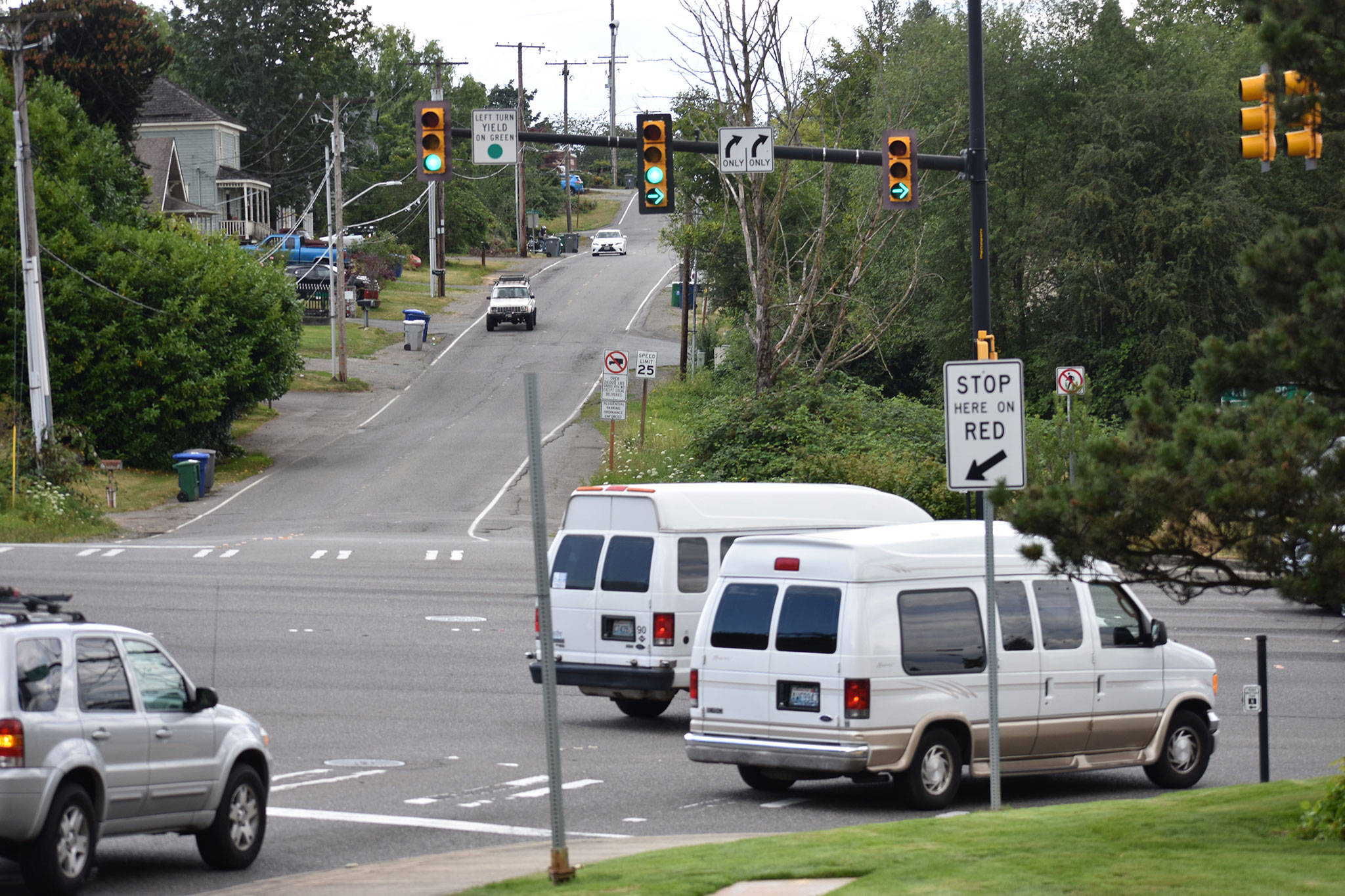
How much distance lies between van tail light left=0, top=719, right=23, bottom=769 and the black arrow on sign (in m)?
6.06

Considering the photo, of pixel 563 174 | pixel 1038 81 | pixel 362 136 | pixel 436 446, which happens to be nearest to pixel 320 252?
pixel 362 136

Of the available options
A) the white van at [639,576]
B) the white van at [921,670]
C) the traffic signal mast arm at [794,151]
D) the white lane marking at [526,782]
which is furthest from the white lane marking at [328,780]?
the traffic signal mast arm at [794,151]

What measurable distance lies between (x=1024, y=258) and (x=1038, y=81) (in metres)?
5.60

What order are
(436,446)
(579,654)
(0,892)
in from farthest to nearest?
(436,446) → (579,654) → (0,892)

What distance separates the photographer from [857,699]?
1138 centimetres

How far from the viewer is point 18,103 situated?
34.1m

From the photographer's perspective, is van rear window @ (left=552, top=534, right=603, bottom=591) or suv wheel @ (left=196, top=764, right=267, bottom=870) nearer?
suv wheel @ (left=196, top=764, right=267, bottom=870)

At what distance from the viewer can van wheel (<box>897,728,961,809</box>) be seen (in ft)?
37.9

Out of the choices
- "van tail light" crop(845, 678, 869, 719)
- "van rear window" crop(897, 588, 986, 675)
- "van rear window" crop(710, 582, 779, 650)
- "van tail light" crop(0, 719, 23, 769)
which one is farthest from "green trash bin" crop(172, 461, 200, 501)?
"van tail light" crop(0, 719, 23, 769)

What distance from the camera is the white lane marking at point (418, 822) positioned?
1079 cm

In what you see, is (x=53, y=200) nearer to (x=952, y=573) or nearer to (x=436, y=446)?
(x=436, y=446)

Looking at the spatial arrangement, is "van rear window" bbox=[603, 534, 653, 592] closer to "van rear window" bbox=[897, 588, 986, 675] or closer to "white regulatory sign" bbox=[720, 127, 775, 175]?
"van rear window" bbox=[897, 588, 986, 675]

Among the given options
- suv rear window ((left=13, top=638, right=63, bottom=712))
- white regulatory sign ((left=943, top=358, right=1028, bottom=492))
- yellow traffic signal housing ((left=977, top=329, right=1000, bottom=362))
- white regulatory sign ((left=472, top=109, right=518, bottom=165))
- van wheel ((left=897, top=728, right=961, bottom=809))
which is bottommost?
van wheel ((left=897, top=728, right=961, bottom=809))

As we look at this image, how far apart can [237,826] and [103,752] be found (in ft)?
4.53
